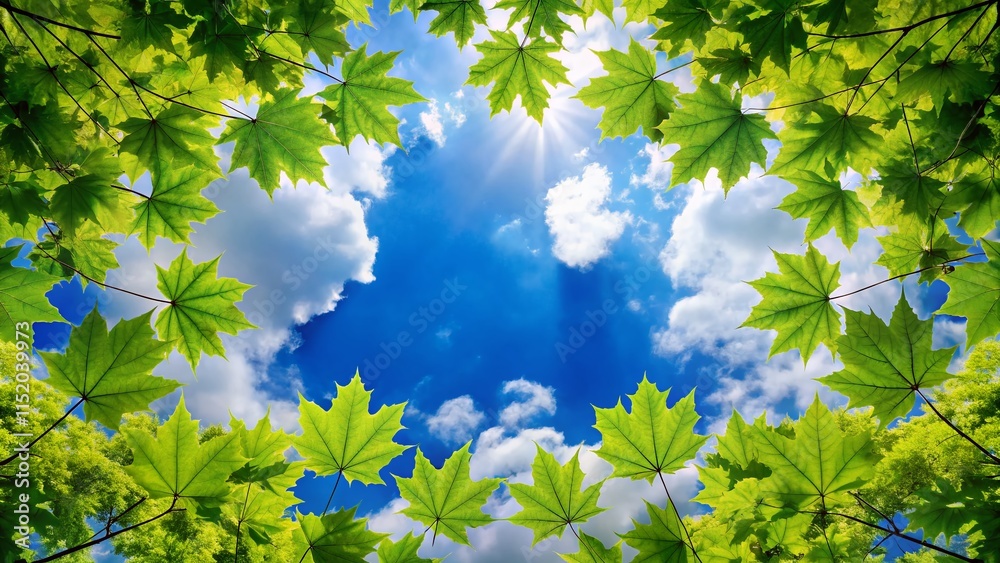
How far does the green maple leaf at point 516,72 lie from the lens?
339cm

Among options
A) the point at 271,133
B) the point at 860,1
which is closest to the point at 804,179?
the point at 860,1

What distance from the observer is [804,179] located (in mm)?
2809

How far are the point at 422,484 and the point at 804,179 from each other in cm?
276

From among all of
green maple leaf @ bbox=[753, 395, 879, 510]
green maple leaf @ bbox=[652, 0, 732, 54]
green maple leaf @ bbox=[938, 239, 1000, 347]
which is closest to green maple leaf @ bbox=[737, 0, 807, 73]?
green maple leaf @ bbox=[652, 0, 732, 54]

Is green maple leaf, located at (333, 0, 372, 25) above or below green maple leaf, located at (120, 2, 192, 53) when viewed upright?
above

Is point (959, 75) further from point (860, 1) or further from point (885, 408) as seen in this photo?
point (885, 408)

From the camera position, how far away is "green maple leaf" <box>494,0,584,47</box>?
3.14 meters

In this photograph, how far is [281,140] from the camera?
3.12 metres

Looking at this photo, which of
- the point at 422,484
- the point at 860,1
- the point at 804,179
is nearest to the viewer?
the point at 422,484

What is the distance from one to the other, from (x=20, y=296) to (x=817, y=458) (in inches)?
146

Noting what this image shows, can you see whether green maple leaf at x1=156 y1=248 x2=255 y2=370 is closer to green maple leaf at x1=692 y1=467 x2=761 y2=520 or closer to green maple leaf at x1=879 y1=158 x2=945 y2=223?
green maple leaf at x1=692 y1=467 x2=761 y2=520

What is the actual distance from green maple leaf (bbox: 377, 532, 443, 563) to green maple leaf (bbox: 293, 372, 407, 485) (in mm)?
237

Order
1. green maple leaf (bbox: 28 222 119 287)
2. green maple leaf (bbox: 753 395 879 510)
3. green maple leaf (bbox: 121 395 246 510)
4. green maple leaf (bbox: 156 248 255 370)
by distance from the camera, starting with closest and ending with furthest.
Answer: green maple leaf (bbox: 121 395 246 510) < green maple leaf (bbox: 753 395 879 510) < green maple leaf (bbox: 156 248 255 370) < green maple leaf (bbox: 28 222 119 287)

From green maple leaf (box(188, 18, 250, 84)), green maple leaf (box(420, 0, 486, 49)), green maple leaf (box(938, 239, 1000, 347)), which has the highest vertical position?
green maple leaf (box(420, 0, 486, 49))
